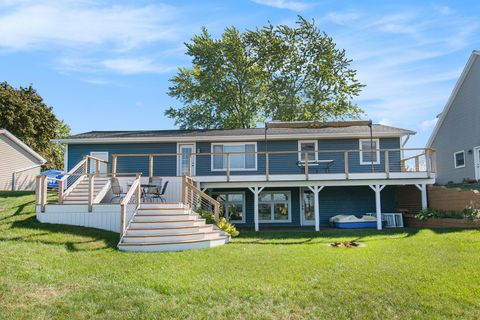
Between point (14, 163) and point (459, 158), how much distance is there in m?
27.0

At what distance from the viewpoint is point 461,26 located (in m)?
12.6

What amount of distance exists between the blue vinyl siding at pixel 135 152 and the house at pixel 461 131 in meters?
15.0

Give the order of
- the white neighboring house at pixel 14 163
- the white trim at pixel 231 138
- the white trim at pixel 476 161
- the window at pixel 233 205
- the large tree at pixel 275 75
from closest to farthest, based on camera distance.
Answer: the white trim at pixel 231 138
the window at pixel 233 205
the white trim at pixel 476 161
the white neighboring house at pixel 14 163
the large tree at pixel 275 75

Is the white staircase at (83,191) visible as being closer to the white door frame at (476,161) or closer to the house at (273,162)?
the house at (273,162)

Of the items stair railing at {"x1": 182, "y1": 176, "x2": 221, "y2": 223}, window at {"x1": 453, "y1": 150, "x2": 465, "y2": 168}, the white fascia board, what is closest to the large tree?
window at {"x1": 453, "y1": 150, "x2": 465, "y2": 168}

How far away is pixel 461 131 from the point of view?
20984 millimetres

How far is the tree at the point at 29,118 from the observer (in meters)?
32.0

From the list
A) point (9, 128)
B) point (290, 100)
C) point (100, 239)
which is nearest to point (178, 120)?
point (290, 100)

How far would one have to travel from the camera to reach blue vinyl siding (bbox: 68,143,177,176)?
717 inches

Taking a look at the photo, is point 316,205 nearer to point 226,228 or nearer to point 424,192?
point 226,228

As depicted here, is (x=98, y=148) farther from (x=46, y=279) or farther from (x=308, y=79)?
(x=308, y=79)

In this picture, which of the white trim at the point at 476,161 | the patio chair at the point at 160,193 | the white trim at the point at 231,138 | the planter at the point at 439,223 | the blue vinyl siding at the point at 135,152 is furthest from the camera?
the white trim at the point at 476,161

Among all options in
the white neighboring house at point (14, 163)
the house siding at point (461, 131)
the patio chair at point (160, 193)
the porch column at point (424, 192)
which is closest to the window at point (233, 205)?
the patio chair at point (160, 193)

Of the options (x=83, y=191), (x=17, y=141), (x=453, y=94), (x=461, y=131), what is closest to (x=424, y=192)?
(x=461, y=131)
